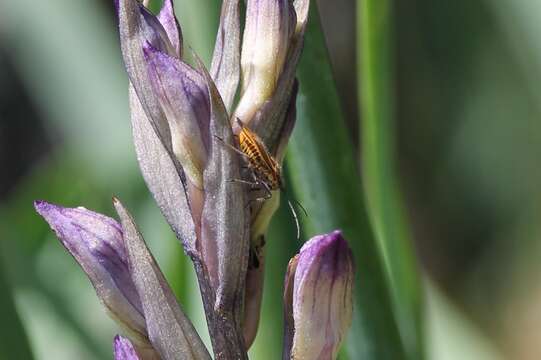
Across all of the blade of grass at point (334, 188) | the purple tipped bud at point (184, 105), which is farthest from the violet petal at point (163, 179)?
the blade of grass at point (334, 188)

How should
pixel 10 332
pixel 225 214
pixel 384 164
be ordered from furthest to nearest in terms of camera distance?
pixel 384 164 → pixel 10 332 → pixel 225 214

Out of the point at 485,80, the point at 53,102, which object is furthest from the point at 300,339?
the point at 485,80

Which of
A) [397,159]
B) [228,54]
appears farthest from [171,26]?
[397,159]

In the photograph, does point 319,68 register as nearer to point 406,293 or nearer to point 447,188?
point 406,293

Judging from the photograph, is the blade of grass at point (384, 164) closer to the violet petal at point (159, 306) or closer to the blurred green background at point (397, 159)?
the blurred green background at point (397, 159)

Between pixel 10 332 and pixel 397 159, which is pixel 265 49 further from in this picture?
pixel 397 159
